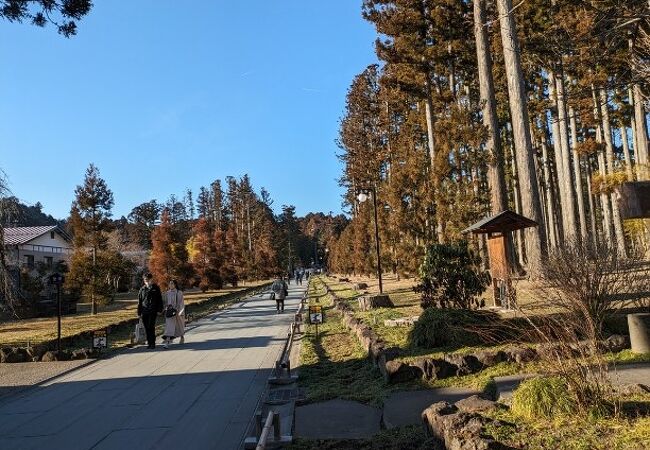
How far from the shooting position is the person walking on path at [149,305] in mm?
12117

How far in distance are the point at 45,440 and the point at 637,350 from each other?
7.17 meters

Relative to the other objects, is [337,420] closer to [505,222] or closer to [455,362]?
[455,362]

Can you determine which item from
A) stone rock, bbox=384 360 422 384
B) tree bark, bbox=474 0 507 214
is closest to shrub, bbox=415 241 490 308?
stone rock, bbox=384 360 422 384

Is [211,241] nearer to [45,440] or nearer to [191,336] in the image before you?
[191,336]

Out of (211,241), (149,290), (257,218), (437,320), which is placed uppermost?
(257,218)

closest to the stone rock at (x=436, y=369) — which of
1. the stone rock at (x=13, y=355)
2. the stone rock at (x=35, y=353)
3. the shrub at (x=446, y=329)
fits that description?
the shrub at (x=446, y=329)

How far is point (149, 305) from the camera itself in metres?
12.1

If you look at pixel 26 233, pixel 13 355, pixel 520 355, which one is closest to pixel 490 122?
pixel 520 355

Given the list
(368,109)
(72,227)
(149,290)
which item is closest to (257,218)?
(368,109)

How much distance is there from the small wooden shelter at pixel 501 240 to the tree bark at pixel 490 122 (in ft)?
10.8

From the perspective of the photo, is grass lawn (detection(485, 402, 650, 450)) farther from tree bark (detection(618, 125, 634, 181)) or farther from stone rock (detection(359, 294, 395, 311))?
tree bark (detection(618, 125, 634, 181))

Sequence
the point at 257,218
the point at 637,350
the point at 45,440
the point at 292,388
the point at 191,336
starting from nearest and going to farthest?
the point at 45,440 < the point at 637,350 < the point at 292,388 < the point at 191,336 < the point at 257,218

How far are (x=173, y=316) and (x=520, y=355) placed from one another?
8586mm

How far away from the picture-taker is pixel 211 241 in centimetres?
4644
